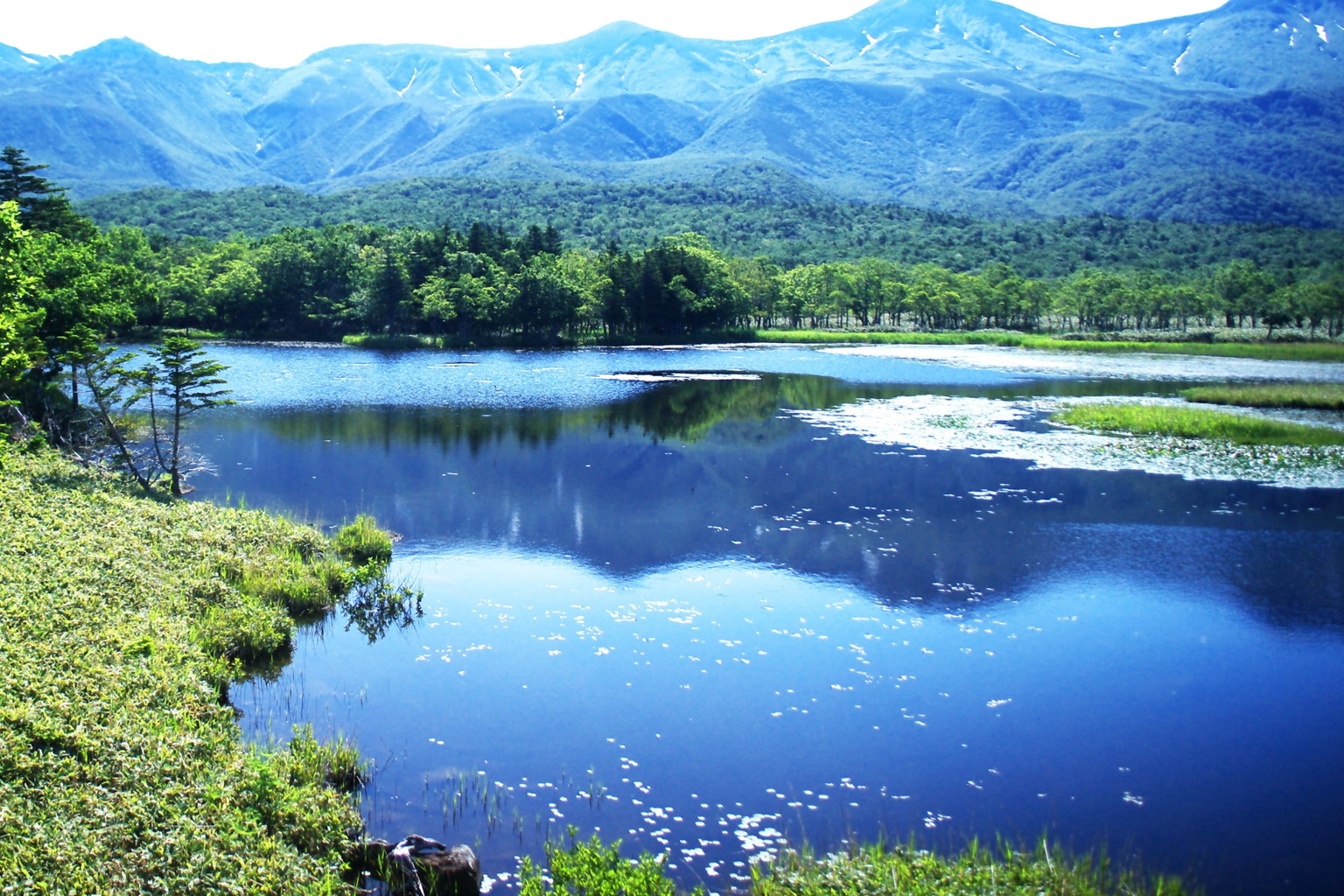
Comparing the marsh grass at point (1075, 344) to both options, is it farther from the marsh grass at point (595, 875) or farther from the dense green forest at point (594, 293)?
the marsh grass at point (595, 875)

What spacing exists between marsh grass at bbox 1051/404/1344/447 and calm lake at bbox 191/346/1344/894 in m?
8.90

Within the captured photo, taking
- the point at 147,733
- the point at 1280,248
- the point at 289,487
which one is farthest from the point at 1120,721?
the point at 1280,248

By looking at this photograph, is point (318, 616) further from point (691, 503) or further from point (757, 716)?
point (691, 503)

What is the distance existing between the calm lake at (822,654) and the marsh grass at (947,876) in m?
0.62

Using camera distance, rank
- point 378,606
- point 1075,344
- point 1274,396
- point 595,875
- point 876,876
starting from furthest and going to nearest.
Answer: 1. point 1075,344
2. point 1274,396
3. point 378,606
4. point 876,876
5. point 595,875

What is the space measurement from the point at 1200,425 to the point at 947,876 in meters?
38.9

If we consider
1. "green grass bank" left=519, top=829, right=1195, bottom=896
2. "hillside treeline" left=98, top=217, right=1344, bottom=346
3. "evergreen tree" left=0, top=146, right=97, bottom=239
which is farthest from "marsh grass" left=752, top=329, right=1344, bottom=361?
"green grass bank" left=519, top=829, right=1195, bottom=896

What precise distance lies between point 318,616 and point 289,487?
484 inches

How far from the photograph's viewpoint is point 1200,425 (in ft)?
140

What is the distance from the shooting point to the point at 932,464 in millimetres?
36625

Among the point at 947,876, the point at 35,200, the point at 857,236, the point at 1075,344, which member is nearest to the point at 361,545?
the point at 947,876

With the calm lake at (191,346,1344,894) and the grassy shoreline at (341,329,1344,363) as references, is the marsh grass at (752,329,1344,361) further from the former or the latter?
the calm lake at (191,346,1344,894)

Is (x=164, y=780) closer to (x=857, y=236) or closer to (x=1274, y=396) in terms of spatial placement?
(x=1274, y=396)

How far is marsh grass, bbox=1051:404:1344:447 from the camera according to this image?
40.5 m
